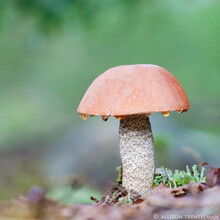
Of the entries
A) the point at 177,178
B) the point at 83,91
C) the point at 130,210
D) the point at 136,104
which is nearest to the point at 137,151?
the point at 177,178

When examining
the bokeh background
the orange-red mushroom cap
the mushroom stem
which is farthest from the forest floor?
the bokeh background

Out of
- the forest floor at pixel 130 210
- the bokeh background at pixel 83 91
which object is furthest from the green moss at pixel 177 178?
the bokeh background at pixel 83 91

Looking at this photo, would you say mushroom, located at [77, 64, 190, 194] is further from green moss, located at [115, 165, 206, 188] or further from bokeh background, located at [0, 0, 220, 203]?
bokeh background, located at [0, 0, 220, 203]

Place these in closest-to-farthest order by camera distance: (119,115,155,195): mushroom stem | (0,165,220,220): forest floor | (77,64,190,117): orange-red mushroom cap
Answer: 1. (0,165,220,220): forest floor
2. (77,64,190,117): orange-red mushroom cap
3. (119,115,155,195): mushroom stem

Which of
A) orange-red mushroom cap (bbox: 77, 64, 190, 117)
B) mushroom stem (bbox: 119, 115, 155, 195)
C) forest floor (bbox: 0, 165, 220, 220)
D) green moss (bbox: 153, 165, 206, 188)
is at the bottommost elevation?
forest floor (bbox: 0, 165, 220, 220)

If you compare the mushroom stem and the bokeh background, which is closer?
the mushroom stem

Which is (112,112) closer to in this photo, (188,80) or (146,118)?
(146,118)

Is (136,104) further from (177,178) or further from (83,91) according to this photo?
(83,91)
